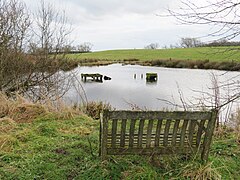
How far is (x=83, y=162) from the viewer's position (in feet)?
12.4

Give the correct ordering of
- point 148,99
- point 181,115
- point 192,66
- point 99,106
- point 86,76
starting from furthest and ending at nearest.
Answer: point 192,66 < point 86,76 < point 148,99 < point 99,106 < point 181,115

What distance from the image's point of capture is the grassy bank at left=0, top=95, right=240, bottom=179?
3.40 metres

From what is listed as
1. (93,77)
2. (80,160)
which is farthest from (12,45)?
(93,77)

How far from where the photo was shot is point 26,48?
9.66 metres

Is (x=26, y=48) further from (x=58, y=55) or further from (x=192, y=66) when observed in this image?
(x=192, y=66)

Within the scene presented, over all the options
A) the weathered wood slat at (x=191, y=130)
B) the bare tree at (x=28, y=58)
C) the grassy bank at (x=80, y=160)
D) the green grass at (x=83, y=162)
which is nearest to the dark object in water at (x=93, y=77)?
the bare tree at (x=28, y=58)

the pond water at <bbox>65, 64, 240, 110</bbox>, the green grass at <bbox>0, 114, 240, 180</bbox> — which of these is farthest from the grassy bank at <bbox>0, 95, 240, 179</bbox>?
the pond water at <bbox>65, 64, 240, 110</bbox>

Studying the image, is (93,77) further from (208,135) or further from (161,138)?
(208,135)

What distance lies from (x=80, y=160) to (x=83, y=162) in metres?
0.10

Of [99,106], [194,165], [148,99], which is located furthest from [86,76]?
[194,165]

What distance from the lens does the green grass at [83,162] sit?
3.40 m

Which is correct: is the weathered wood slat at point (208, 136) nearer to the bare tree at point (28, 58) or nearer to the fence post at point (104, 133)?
the fence post at point (104, 133)

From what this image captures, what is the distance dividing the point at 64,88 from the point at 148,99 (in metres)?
5.27

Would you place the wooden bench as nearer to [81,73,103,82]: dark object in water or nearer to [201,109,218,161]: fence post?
[201,109,218,161]: fence post
